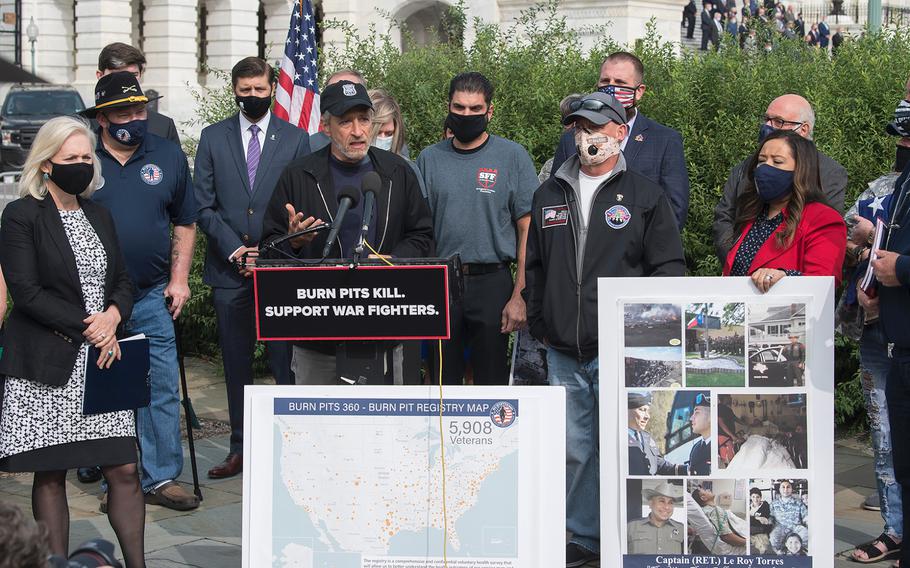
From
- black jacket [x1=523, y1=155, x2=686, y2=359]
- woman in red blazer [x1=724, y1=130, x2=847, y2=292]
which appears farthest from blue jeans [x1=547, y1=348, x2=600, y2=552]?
woman in red blazer [x1=724, y1=130, x2=847, y2=292]

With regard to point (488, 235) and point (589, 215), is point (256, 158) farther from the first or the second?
point (589, 215)

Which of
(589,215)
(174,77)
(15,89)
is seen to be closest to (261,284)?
(589,215)

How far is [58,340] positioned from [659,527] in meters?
2.63

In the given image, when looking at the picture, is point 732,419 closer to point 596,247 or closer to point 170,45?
point 596,247

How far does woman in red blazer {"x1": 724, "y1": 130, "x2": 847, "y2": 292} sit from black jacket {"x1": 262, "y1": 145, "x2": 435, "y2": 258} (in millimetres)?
1441

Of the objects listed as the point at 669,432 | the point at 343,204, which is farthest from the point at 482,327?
the point at 343,204

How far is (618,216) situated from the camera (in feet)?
18.8

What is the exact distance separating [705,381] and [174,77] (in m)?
44.2

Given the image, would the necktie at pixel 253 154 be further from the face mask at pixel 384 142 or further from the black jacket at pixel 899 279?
the black jacket at pixel 899 279

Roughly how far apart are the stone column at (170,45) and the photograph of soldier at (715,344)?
141 ft

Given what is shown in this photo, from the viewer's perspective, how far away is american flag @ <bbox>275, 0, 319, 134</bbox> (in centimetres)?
1039

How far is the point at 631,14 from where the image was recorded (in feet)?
90.4

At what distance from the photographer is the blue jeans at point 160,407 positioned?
7102 mm

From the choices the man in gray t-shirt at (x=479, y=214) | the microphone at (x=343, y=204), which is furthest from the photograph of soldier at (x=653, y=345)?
the man in gray t-shirt at (x=479, y=214)
